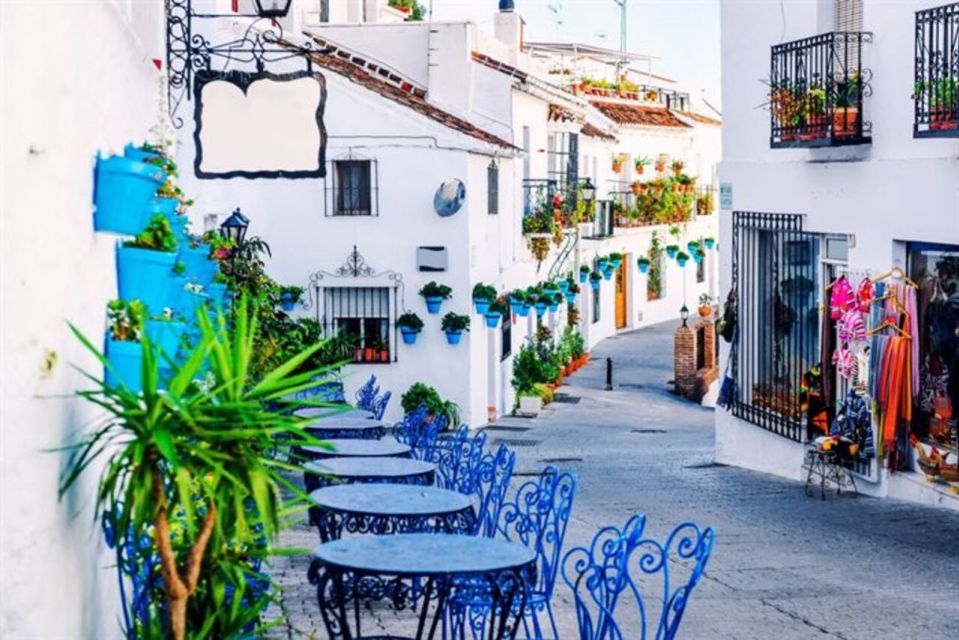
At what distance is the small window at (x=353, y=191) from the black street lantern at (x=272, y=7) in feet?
50.1

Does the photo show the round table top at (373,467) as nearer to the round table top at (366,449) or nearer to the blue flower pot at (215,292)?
the round table top at (366,449)

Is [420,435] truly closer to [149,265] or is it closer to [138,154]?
[149,265]

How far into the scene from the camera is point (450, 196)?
2831cm

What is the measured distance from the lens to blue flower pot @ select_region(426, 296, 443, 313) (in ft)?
94.6

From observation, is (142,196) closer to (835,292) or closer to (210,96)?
(210,96)

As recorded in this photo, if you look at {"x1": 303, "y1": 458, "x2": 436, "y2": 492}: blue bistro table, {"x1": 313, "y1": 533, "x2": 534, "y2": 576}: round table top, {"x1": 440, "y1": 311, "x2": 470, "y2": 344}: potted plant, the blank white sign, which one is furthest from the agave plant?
{"x1": 440, "y1": 311, "x2": 470, "y2": 344}: potted plant

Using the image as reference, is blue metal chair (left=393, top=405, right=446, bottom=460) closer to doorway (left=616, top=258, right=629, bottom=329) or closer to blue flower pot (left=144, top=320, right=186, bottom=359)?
blue flower pot (left=144, top=320, right=186, bottom=359)

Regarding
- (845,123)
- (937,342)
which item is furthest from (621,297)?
(937,342)

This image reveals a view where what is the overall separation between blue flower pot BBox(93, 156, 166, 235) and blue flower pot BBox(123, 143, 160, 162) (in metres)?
0.33

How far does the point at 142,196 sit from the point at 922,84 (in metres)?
11.2

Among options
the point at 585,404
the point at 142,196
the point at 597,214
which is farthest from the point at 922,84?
the point at 597,214

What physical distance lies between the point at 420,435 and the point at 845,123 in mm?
7312

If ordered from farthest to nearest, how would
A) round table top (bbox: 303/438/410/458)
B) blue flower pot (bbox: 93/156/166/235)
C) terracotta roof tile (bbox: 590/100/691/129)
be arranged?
terracotta roof tile (bbox: 590/100/691/129), round table top (bbox: 303/438/410/458), blue flower pot (bbox: 93/156/166/235)

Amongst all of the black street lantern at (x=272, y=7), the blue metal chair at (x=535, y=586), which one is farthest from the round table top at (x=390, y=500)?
the black street lantern at (x=272, y=7)
